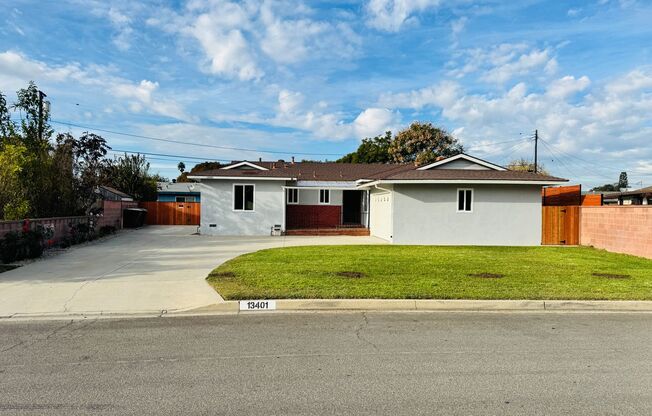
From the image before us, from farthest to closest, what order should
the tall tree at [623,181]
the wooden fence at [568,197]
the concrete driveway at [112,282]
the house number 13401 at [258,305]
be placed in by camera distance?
the tall tree at [623,181], the wooden fence at [568,197], the concrete driveway at [112,282], the house number 13401 at [258,305]

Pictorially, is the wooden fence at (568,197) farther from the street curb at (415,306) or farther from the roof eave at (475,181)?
the street curb at (415,306)

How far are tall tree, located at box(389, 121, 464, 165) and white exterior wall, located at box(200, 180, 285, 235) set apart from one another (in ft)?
90.2

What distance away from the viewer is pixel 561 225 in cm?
2066

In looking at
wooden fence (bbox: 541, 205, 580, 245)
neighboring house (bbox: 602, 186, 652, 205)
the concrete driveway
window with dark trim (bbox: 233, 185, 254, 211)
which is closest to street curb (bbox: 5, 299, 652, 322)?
the concrete driveway

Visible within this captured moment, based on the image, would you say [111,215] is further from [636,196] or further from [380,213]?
[636,196]

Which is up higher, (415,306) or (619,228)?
(619,228)

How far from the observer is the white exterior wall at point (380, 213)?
69.9 ft

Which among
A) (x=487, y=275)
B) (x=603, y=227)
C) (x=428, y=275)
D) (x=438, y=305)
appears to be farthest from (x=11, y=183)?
(x=603, y=227)

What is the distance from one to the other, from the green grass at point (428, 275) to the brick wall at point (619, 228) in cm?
93

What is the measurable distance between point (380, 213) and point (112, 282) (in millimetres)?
15130

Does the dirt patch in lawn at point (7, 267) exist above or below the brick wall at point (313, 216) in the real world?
below

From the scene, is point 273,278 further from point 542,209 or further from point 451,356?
point 542,209

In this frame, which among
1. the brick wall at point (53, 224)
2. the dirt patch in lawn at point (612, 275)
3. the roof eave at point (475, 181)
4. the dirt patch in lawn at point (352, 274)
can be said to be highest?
the roof eave at point (475, 181)

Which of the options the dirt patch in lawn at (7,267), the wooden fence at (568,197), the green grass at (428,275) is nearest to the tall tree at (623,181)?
the wooden fence at (568,197)
